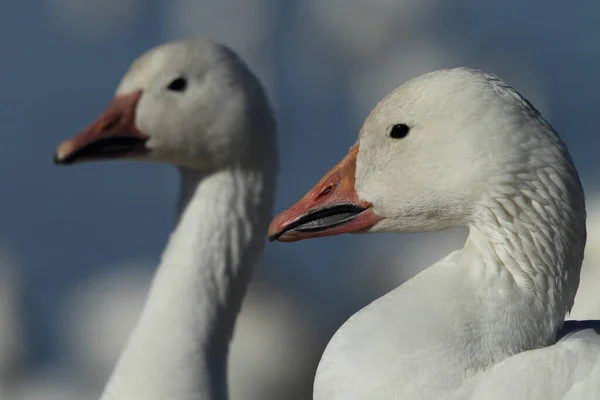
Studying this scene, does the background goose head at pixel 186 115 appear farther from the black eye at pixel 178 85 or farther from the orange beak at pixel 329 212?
the orange beak at pixel 329 212

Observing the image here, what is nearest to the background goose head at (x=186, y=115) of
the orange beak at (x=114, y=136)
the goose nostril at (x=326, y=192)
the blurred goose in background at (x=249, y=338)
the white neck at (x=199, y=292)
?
the orange beak at (x=114, y=136)

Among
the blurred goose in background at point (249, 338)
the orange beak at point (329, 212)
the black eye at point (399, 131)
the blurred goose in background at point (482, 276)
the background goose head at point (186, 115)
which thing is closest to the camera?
the blurred goose in background at point (482, 276)

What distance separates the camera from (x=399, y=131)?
290 cm

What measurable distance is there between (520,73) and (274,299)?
186 inches

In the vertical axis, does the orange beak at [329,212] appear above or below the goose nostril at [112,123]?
below

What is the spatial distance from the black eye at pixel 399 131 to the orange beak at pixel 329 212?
0.17m

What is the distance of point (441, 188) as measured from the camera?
110 inches

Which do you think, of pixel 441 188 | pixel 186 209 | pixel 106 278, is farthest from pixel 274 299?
pixel 441 188

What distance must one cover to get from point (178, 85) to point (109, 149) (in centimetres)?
37

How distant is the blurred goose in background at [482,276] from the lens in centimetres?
266

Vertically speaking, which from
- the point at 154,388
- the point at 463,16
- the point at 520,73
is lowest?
the point at 154,388

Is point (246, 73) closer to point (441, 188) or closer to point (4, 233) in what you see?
point (441, 188)

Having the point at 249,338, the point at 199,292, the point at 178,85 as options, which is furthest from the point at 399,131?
the point at 249,338

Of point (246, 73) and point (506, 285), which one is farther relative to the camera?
point (246, 73)
